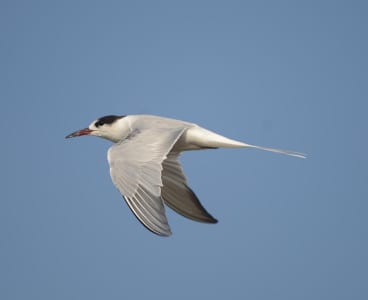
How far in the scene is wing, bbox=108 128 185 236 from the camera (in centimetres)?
621

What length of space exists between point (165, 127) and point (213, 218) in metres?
1.29

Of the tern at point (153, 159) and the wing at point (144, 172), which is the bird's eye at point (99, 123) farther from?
the wing at point (144, 172)

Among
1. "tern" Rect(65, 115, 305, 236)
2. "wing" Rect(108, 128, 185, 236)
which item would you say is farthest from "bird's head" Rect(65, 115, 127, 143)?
"wing" Rect(108, 128, 185, 236)

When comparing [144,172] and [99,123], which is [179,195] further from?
[99,123]

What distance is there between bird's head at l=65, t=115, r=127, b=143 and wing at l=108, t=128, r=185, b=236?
Result: 1433mm

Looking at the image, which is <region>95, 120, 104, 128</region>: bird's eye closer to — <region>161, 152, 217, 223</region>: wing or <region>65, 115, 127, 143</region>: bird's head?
<region>65, 115, 127, 143</region>: bird's head

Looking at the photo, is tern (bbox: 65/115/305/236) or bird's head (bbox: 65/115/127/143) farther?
bird's head (bbox: 65/115/127/143)

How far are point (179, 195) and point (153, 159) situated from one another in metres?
1.47

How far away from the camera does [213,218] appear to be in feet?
26.1

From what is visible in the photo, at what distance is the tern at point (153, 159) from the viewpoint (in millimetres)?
6367

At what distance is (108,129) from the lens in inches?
366

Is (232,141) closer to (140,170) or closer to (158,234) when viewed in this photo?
(140,170)

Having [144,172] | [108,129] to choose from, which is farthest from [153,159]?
[108,129]

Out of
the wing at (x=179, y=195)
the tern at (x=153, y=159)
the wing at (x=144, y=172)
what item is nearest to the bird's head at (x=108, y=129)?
the tern at (x=153, y=159)
